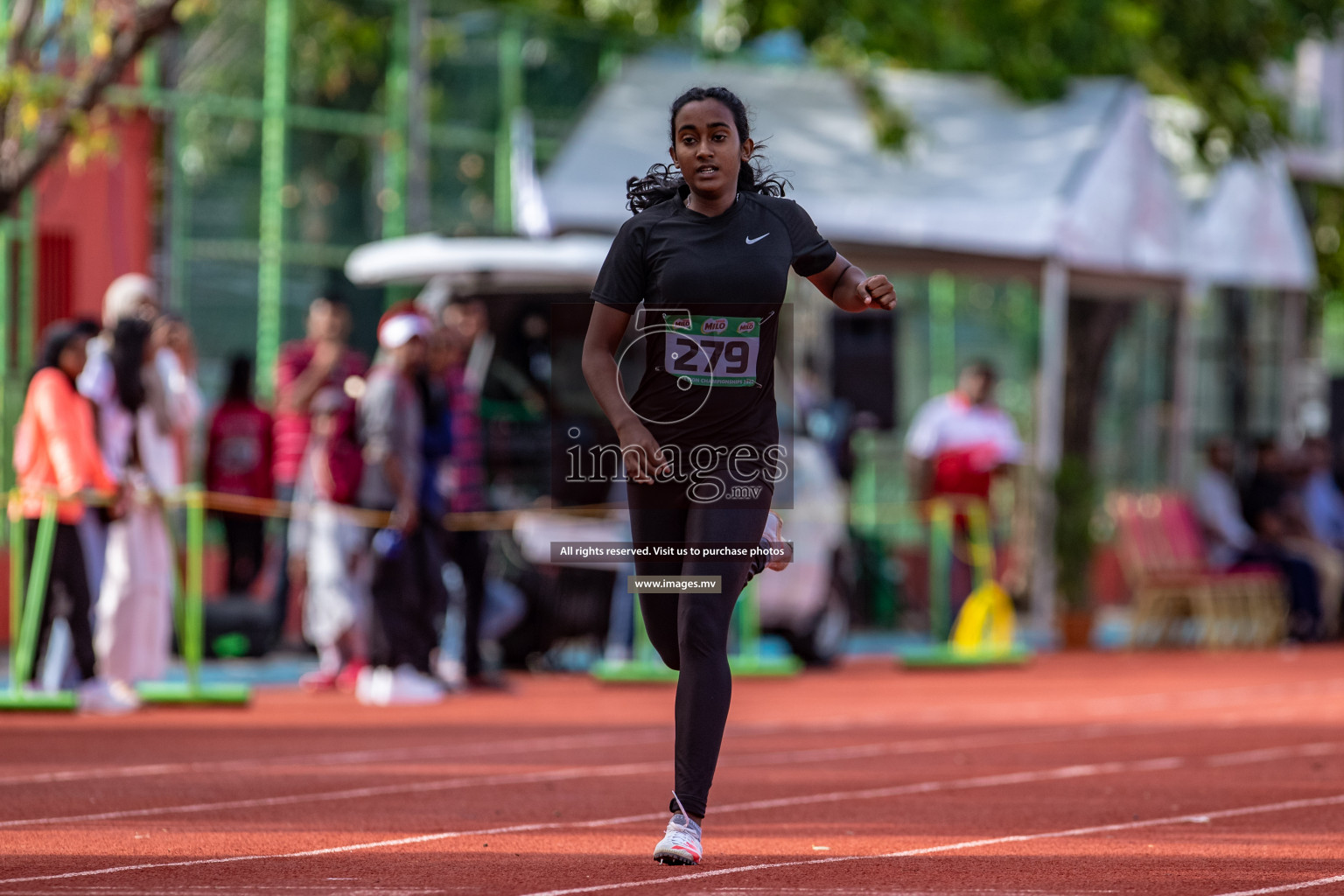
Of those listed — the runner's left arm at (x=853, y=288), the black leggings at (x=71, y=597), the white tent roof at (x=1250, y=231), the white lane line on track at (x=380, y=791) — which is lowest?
the white lane line on track at (x=380, y=791)

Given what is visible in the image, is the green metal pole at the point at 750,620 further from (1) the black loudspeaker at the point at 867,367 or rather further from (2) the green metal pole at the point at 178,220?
(2) the green metal pole at the point at 178,220

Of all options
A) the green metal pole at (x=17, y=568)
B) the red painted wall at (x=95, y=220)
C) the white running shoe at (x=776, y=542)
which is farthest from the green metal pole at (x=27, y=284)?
the white running shoe at (x=776, y=542)

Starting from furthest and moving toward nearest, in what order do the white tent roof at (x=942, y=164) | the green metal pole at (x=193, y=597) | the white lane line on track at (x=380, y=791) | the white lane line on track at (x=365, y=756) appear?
the white tent roof at (x=942, y=164), the green metal pole at (x=193, y=597), the white lane line on track at (x=365, y=756), the white lane line on track at (x=380, y=791)

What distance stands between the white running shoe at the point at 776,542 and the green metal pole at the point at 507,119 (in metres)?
13.9

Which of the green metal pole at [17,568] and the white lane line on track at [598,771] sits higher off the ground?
the green metal pole at [17,568]

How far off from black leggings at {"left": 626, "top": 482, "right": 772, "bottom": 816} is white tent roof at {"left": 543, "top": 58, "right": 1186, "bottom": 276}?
1216 cm

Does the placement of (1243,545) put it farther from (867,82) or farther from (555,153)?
A: (555,153)

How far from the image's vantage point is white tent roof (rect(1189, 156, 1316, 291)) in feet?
71.9

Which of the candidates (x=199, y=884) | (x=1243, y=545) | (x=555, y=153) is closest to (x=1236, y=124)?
(x=1243, y=545)

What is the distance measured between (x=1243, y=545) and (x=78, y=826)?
1576 centimetres

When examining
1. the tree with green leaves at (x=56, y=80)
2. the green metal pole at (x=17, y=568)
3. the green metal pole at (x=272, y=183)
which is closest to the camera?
the green metal pole at (x=17, y=568)

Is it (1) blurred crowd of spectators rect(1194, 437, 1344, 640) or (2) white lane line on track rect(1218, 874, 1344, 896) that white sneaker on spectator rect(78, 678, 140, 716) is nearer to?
(2) white lane line on track rect(1218, 874, 1344, 896)

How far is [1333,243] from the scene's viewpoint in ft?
96.8

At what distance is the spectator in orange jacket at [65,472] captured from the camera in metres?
12.1
